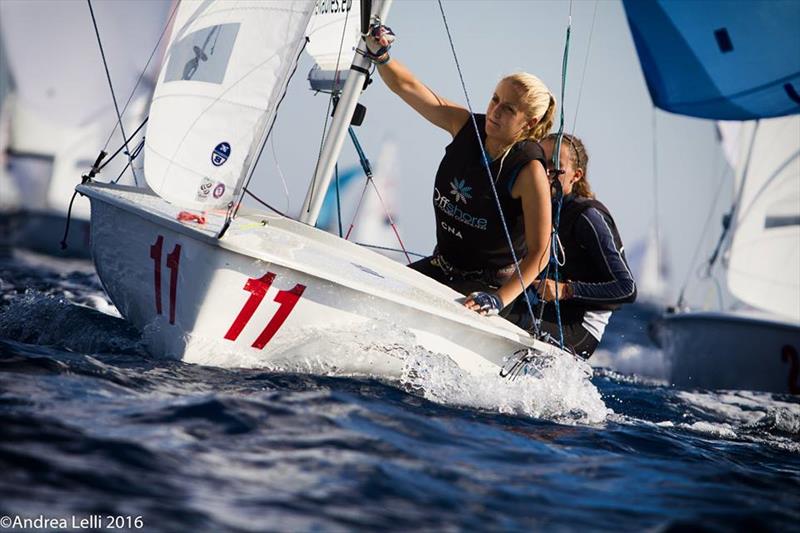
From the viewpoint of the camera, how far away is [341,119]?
413 cm

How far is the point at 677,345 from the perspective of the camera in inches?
321

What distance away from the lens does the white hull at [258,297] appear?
325cm

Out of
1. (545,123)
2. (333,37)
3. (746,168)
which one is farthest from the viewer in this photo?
(746,168)

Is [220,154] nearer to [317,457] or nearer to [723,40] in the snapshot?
[317,457]

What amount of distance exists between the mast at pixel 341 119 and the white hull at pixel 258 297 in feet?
1.02

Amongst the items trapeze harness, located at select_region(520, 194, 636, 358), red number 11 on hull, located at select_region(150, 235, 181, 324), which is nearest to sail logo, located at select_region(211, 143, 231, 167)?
red number 11 on hull, located at select_region(150, 235, 181, 324)

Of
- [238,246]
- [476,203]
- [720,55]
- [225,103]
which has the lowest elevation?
[238,246]

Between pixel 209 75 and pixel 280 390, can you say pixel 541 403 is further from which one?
pixel 209 75

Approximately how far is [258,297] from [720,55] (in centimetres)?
534

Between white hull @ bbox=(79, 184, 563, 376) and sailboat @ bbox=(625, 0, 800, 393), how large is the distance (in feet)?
12.8

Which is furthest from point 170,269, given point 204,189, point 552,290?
point 552,290

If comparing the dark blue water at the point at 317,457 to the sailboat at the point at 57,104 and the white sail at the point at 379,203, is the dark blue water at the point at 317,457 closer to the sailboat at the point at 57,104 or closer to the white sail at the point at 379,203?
the sailboat at the point at 57,104

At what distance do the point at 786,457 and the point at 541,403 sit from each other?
3.29ft

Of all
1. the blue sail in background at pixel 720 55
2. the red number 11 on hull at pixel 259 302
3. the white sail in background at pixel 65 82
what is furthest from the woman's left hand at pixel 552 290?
the white sail in background at pixel 65 82
